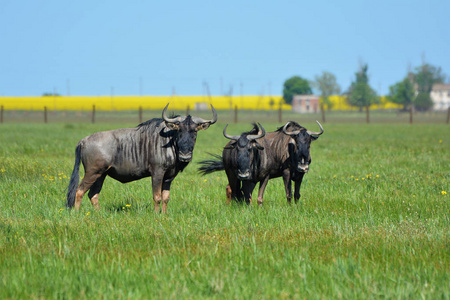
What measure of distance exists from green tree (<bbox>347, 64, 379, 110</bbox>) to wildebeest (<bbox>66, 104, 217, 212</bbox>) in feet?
405

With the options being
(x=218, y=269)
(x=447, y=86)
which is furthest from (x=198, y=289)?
(x=447, y=86)

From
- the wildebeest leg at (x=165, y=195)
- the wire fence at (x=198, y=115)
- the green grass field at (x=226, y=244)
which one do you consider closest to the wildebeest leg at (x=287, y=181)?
the green grass field at (x=226, y=244)

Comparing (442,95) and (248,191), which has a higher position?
(442,95)

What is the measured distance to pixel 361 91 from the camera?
129375 millimetres

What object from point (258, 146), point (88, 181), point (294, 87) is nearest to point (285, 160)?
point (258, 146)

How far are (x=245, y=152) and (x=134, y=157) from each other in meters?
1.85

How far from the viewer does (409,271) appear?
529 cm

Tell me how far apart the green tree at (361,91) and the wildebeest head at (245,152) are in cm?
12249

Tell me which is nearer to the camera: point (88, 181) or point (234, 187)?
point (88, 181)

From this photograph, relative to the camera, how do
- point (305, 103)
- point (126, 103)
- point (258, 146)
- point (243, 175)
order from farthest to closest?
point (305, 103)
point (126, 103)
point (258, 146)
point (243, 175)

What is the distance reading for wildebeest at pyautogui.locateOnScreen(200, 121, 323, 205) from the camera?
9.41 meters

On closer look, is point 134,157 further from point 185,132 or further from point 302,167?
point 302,167

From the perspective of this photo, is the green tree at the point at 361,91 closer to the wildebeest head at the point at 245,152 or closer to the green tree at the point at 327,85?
the green tree at the point at 327,85

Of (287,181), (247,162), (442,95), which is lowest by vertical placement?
(287,181)
